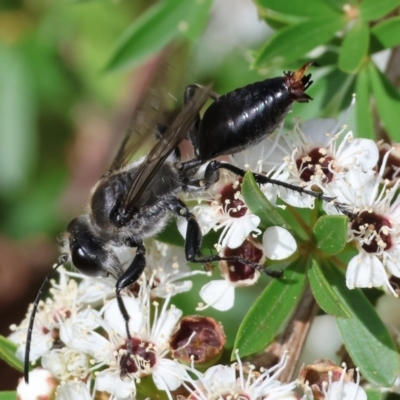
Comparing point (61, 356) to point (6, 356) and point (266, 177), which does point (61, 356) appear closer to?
point (6, 356)

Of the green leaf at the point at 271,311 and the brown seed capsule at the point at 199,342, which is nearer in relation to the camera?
the green leaf at the point at 271,311

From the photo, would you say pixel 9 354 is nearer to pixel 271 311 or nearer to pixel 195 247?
pixel 195 247

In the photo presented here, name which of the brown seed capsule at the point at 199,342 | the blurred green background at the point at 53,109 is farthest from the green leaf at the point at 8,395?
the blurred green background at the point at 53,109

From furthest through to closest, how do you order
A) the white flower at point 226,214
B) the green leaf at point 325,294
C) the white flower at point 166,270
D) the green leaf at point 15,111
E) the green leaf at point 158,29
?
1. the green leaf at point 15,111
2. the green leaf at point 158,29
3. the white flower at point 166,270
4. the white flower at point 226,214
5. the green leaf at point 325,294

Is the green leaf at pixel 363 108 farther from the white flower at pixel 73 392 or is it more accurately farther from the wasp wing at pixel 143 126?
the white flower at pixel 73 392

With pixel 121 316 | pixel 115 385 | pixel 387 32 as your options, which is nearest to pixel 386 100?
pixel 387 32

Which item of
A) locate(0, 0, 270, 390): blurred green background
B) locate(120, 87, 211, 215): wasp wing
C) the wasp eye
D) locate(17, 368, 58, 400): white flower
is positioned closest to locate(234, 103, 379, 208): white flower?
locate(120, 87, 211, 215): wasp wing

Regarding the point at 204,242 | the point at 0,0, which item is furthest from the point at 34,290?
→ the point at 204,242
